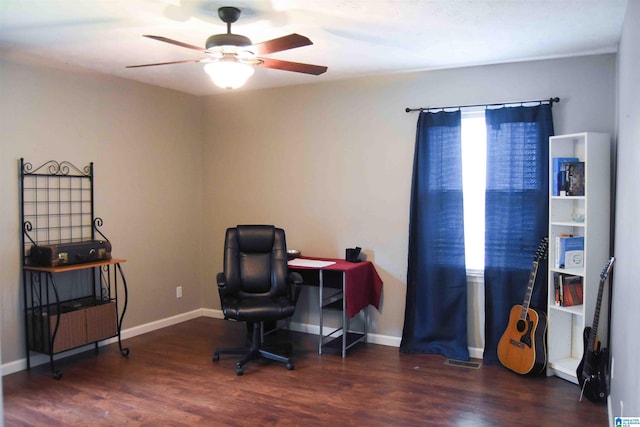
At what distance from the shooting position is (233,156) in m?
5.33

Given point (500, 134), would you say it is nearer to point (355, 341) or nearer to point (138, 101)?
point (355, 341)

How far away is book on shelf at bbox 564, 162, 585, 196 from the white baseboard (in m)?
1.48

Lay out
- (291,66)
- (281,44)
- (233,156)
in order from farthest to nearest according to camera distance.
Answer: (233,156) < (291,66) < (281,44)

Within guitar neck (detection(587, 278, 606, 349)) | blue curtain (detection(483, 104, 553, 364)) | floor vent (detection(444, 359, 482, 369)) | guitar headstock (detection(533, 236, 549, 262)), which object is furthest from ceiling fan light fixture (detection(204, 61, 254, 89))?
floor vent (detection(444, 359, 482, 369))

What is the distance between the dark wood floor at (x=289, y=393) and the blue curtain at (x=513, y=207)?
0.54 m

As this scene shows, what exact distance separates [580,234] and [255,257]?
2535 millimetres

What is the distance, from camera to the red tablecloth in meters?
4.20

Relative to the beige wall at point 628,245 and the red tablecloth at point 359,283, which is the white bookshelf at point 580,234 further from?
the red tablecloth at point 359,283

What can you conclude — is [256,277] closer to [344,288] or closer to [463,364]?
[344,288]

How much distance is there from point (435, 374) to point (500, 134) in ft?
6.27

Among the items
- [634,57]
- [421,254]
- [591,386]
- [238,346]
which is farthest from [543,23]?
[238,346]

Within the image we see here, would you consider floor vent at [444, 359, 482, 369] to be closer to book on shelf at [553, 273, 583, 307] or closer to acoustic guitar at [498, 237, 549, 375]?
acoustic guitar at [498, 237, 549, 375]

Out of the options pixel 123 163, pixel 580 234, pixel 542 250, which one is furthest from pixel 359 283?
pixel 123 163

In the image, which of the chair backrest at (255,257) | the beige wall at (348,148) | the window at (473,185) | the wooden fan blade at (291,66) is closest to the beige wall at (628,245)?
the beige wall at (348,148)
